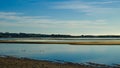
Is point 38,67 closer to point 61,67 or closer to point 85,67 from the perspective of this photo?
point 61,67

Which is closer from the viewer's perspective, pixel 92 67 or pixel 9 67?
pixel 9 67

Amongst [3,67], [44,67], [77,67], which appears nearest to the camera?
[3,67]

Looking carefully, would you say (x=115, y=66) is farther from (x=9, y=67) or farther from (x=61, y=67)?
(x=9, y=67)

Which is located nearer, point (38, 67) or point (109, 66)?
point (38, 67)

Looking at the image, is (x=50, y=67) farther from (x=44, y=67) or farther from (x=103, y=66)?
(x=103, y=66)

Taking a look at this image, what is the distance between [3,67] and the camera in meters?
23.6

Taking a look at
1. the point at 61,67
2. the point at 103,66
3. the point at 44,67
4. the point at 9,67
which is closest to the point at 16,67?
the point at 9,67

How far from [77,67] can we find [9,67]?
23.5ft

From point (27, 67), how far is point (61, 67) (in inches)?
145

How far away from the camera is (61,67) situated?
26.7 m

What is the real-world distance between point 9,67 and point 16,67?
26.5 inches

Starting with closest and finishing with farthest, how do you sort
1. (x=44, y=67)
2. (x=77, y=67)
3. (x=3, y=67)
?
A: (x=3, y=67)
(x=44, y=67)
(x=77, y=67)

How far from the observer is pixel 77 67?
27.4m

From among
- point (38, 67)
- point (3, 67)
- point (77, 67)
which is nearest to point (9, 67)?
point (3, 67)
